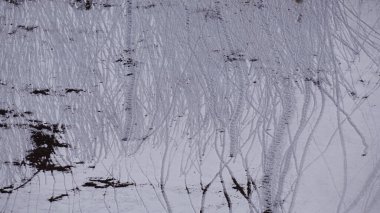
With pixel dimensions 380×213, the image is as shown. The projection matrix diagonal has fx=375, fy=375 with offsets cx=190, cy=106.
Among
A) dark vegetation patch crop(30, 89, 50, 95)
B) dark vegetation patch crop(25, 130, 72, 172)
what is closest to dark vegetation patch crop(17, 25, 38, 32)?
dark vegetation patch crop(30, 89, 50, 95)

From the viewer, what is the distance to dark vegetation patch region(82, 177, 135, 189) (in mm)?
787

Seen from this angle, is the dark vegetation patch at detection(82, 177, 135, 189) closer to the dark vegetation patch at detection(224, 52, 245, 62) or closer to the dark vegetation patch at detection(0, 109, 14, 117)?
the dark vegetation patch at detection(0, 109, 14, 117)

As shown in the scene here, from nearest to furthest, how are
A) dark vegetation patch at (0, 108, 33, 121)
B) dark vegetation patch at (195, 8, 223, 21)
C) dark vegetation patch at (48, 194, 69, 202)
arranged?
1. dark vegetation patch at (48, 194, 69, 202)
2. dark vegetation patch at (0, 108, 33, 121)
3. dark vegetation patch at (195, 8, 223, 21)

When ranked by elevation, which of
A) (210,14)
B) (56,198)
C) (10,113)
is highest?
Result: (210,14)

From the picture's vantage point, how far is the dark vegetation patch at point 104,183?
79 cm

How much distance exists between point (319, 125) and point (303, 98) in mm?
88

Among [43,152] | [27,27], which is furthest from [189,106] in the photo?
[27,27]

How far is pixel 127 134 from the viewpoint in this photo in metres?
0.88

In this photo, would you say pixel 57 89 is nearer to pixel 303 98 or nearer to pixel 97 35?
pixel 97 35

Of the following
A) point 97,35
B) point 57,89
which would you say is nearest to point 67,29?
point 97,35

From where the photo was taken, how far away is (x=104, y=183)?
79 cm

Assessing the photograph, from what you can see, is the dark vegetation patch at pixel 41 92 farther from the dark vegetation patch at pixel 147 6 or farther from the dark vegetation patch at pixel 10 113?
the dark vegetation patch at pixel 147 6

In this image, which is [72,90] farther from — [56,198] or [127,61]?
[56,198]

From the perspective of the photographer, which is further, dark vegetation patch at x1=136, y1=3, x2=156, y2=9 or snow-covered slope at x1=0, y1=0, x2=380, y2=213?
dark vegetation patch at x1=136, y1=3, x2=156, y2=9
